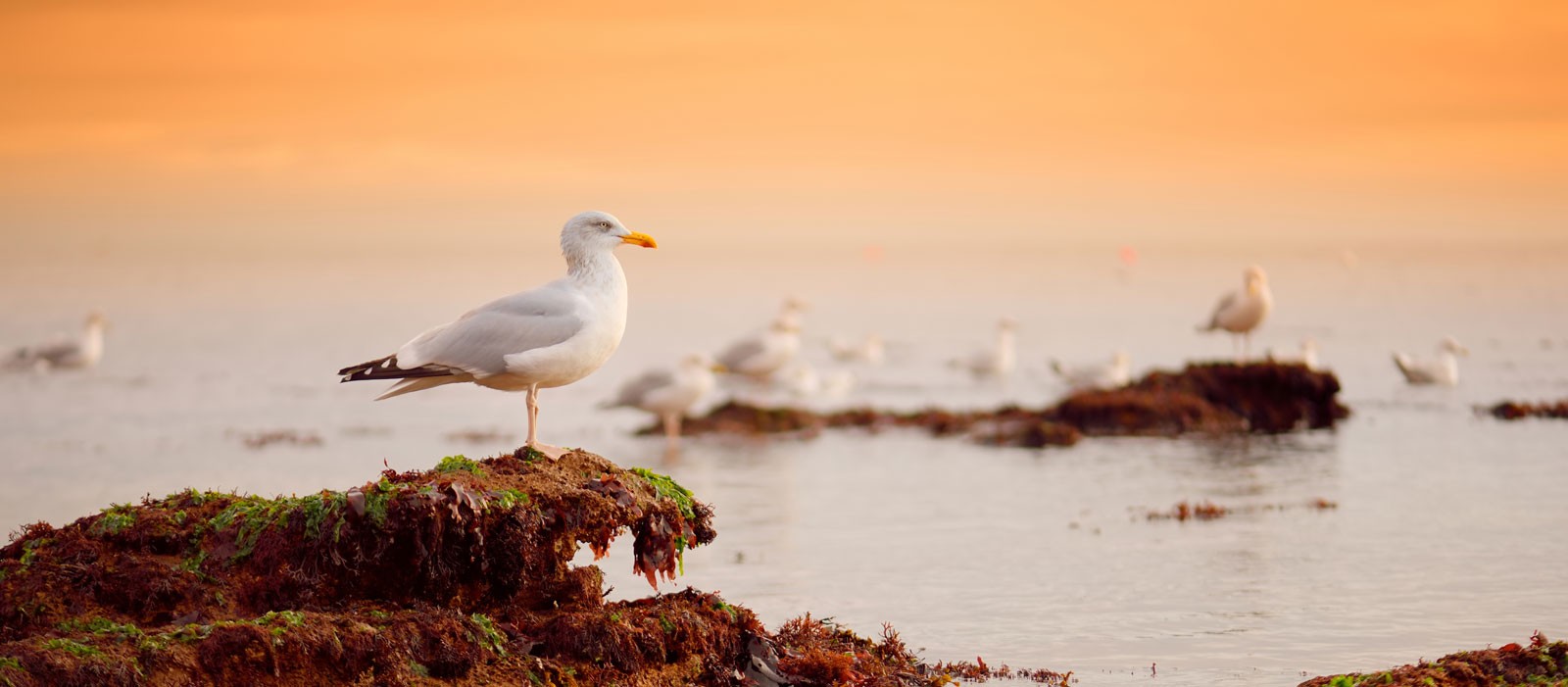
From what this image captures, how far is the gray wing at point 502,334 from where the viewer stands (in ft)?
26.9

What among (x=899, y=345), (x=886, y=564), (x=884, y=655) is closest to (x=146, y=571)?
→ (x=884, y=655)

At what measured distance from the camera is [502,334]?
8258 millimetres

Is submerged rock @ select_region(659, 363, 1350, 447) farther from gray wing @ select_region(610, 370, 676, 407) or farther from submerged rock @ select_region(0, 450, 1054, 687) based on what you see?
submerged rock @ select_region(0, 450, 1054, 687)

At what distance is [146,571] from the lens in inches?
272

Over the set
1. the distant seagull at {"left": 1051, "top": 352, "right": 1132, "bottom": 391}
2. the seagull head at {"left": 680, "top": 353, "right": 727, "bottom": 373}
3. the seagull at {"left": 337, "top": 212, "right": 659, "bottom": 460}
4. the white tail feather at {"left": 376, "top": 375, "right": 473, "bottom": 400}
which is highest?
the distant seagull at {"left": 1051, "top": 352, "right": 1132, "bottom": 391}

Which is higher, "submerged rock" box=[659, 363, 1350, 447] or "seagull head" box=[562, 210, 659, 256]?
"submerged rock" box=[659, 363, 1350, 447]

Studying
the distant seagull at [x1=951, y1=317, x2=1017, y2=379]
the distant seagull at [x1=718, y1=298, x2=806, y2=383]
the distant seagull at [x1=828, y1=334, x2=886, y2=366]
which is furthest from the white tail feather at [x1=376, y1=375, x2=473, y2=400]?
the distant seagull at [x1=828, y1=334, x2=886, y2=366]

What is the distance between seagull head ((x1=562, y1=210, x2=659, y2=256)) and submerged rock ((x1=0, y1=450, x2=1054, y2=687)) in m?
1.45

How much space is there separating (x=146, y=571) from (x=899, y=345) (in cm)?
3408

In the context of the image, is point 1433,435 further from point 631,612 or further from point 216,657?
point 216,657

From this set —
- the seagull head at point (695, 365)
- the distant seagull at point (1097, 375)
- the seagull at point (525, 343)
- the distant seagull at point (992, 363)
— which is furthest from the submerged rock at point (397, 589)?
the distant seagull at point (992, 363)

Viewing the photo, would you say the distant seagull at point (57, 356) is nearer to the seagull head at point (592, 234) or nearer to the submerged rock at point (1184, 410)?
the submerged rock at point (1184, 410)

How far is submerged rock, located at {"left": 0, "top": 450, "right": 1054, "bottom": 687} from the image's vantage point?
20.9ft

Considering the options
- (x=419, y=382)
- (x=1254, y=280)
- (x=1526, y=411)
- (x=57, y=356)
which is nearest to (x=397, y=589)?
(x=419, y=382)
